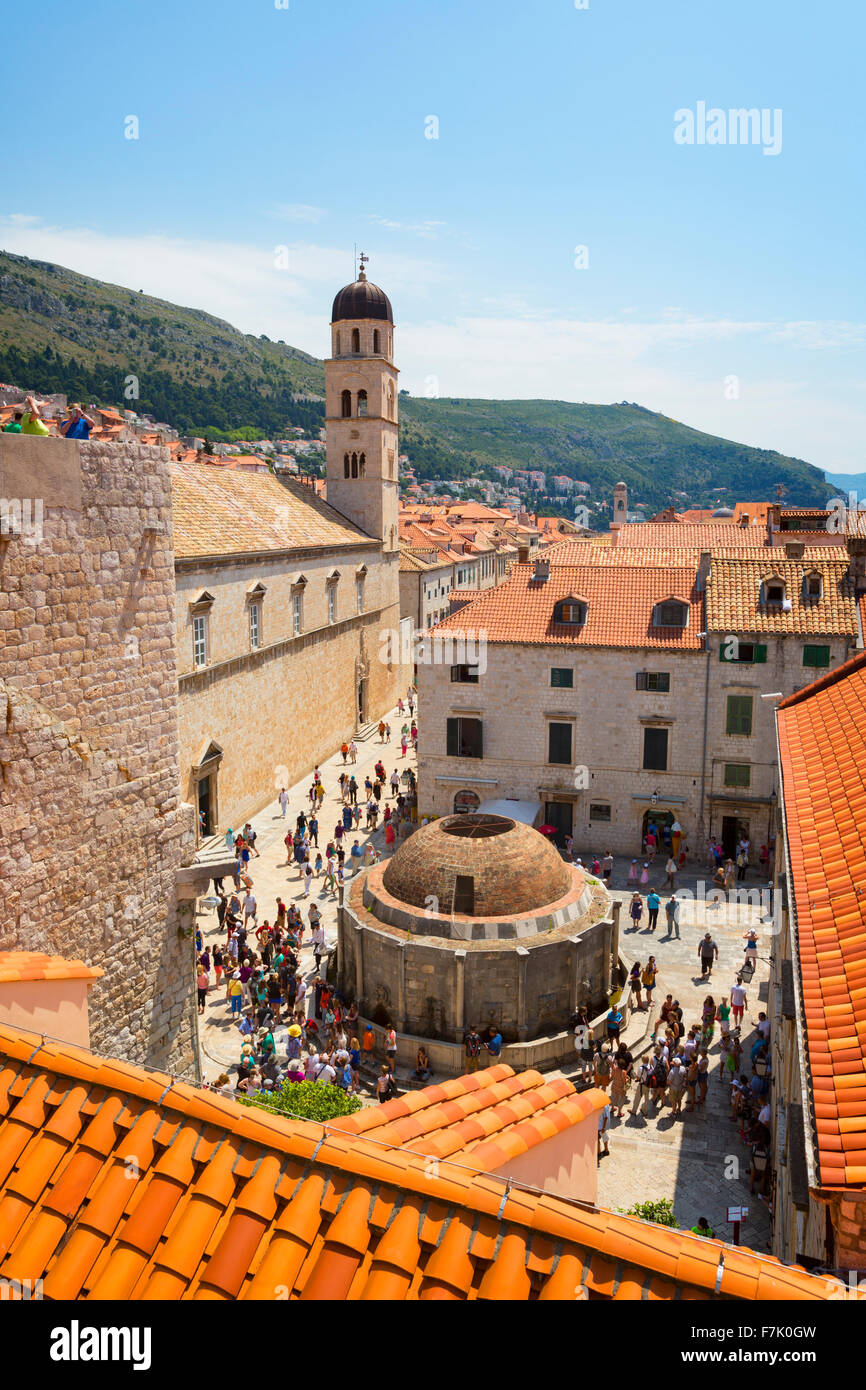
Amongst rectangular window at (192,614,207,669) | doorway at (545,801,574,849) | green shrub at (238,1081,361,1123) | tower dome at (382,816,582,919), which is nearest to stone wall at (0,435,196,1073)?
green shrub at (238,1081,361,1123)

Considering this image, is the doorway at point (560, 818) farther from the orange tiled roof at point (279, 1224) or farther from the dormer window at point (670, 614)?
the orange tiled roof at point (279, 1224)

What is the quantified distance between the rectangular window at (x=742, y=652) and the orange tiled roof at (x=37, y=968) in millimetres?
25621

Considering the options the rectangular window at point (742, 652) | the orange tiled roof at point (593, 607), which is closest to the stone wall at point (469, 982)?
the rectangular window at point (742, 652)

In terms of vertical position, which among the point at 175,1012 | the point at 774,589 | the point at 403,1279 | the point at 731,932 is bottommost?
the point at 731,932

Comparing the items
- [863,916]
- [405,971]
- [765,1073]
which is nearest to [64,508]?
[863,916]

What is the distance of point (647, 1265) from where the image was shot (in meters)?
4.62

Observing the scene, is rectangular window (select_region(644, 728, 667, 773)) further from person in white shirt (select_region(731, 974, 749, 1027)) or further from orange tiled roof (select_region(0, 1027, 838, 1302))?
orange tiled roof (select_region(0, 1027, 838, 1302))

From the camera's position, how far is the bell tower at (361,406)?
4931 centimetres

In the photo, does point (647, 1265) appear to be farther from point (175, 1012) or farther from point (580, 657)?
point (580, 657)

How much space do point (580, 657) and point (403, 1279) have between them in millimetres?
28045

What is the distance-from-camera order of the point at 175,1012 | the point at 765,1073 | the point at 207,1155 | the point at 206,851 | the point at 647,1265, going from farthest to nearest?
1. the point at 206,851
2. the point at 765,1073
3. the point at 175,1012
4. the point at 207,1155
5. the point at 647,1265

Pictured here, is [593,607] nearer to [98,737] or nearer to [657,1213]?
[657,1213]

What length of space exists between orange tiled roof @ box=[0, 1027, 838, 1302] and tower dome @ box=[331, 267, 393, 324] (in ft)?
161

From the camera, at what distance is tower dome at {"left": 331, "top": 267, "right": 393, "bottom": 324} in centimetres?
4900
